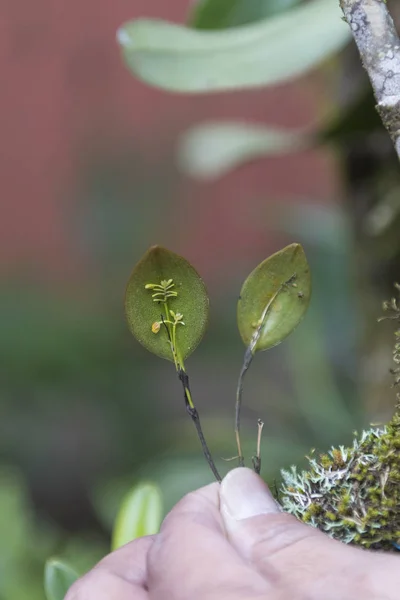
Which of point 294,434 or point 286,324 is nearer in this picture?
point 286,324

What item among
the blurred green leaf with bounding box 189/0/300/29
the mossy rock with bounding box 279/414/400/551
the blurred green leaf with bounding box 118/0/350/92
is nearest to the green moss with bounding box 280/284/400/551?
the mossy rock with bounding box 279/414/400/551

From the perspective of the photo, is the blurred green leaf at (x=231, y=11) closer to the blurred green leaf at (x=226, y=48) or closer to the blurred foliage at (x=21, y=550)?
the blurred green leaf at (x=226, y=48)

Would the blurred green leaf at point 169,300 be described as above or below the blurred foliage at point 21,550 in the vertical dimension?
above

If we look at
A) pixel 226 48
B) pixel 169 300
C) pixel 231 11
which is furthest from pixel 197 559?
A: pixel 231 11

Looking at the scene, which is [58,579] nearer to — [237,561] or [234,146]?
[237,561]

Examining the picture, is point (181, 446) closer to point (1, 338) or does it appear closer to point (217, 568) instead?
point (217, 568)

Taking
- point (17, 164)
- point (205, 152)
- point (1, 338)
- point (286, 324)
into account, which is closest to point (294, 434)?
point (205, 152)

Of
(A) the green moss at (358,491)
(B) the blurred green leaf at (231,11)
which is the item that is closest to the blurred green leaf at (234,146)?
(B) the blurred green leaf at (231,11)
